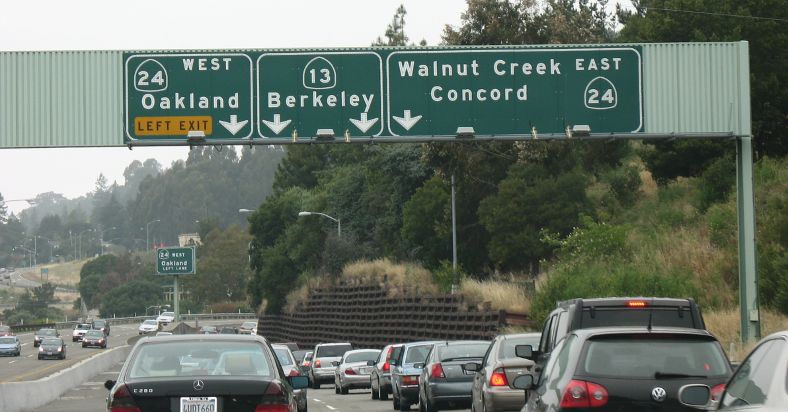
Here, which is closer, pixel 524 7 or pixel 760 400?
pixel 760 400

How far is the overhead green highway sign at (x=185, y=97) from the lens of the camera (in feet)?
90.1

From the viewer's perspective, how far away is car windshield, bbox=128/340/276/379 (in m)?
12.1

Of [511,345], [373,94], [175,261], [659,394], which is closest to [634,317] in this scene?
[659,394]

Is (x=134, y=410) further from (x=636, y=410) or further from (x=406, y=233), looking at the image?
(x=406, y=233)

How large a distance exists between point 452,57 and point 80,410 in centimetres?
1120

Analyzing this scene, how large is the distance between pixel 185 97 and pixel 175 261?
70313mm

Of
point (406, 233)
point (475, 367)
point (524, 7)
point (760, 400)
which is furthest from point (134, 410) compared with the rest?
point (406, 233)

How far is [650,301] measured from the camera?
1528cm

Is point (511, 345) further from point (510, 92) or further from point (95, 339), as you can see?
point (95, 339)

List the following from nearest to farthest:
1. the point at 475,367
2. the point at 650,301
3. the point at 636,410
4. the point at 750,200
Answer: the point at 636,410 < the point at 650,301 < the point at 475,367 < the point at 750,200

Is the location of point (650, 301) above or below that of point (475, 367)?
above

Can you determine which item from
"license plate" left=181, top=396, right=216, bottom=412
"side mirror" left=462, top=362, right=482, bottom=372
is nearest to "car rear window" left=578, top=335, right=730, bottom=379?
"license plate" left=181, top=396, right=216, bottom=412

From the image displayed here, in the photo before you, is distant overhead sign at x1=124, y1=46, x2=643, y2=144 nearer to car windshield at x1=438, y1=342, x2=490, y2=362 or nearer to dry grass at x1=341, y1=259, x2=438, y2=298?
car windshield at x1=438, y1=342, x2=490, y2=362

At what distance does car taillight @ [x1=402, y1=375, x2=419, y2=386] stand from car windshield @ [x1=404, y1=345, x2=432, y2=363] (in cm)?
73
